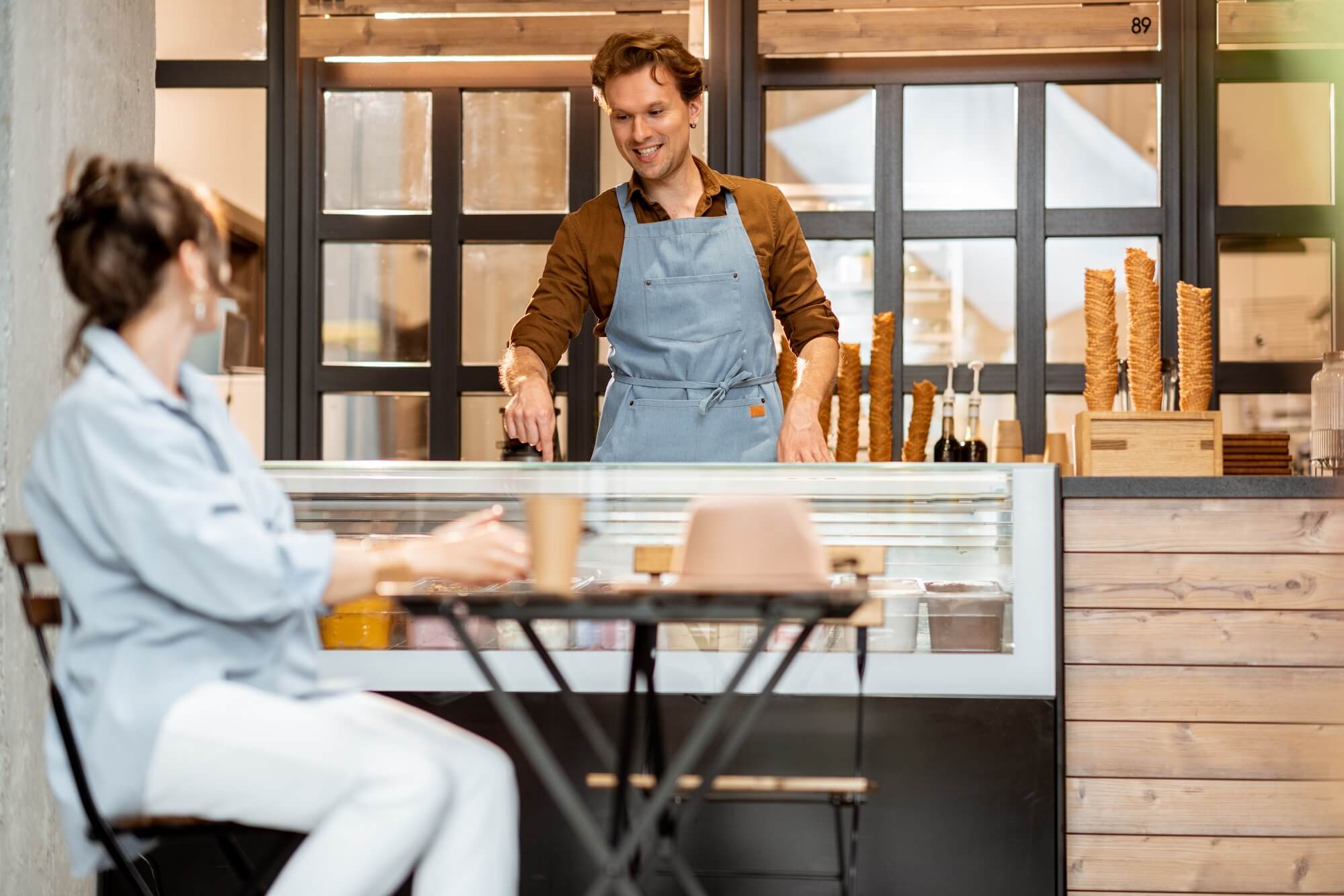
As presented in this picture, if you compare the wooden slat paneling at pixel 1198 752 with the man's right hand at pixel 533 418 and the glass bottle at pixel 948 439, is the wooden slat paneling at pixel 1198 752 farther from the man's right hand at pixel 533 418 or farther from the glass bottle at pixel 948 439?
the glass bottle at pixel 948 439

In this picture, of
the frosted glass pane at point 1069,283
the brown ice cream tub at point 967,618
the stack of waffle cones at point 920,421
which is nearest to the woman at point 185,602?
the brown ice cream tub at point 967,618

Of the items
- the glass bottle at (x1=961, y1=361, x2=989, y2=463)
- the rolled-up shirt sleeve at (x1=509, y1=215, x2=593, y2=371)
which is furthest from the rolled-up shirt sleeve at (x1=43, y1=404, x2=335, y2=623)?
the glass bottle at (x1=961, y1=361, x2=989, y2=463)

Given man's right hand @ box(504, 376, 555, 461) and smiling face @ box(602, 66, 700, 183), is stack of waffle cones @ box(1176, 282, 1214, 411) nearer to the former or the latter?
smiling face @ box(602, 66, 700, 183)

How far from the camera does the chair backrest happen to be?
1.42m

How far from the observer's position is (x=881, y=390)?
3.41m

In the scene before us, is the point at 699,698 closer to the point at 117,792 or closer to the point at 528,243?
the point at 117,792

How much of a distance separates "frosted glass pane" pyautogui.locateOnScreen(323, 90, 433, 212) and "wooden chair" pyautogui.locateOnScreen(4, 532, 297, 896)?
8.79ft

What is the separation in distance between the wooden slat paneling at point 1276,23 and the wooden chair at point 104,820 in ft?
11.5

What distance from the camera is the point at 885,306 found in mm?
3977

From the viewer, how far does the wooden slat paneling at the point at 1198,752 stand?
2.18 metres

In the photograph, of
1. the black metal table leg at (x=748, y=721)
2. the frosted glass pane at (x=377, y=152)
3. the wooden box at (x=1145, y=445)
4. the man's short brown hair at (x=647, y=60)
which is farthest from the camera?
the frosted glass pane at (x=377, y=152)

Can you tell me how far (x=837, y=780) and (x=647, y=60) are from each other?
1408 millimetres

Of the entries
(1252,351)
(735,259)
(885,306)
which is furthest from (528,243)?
(1252,351)

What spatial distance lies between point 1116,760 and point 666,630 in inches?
29.1
